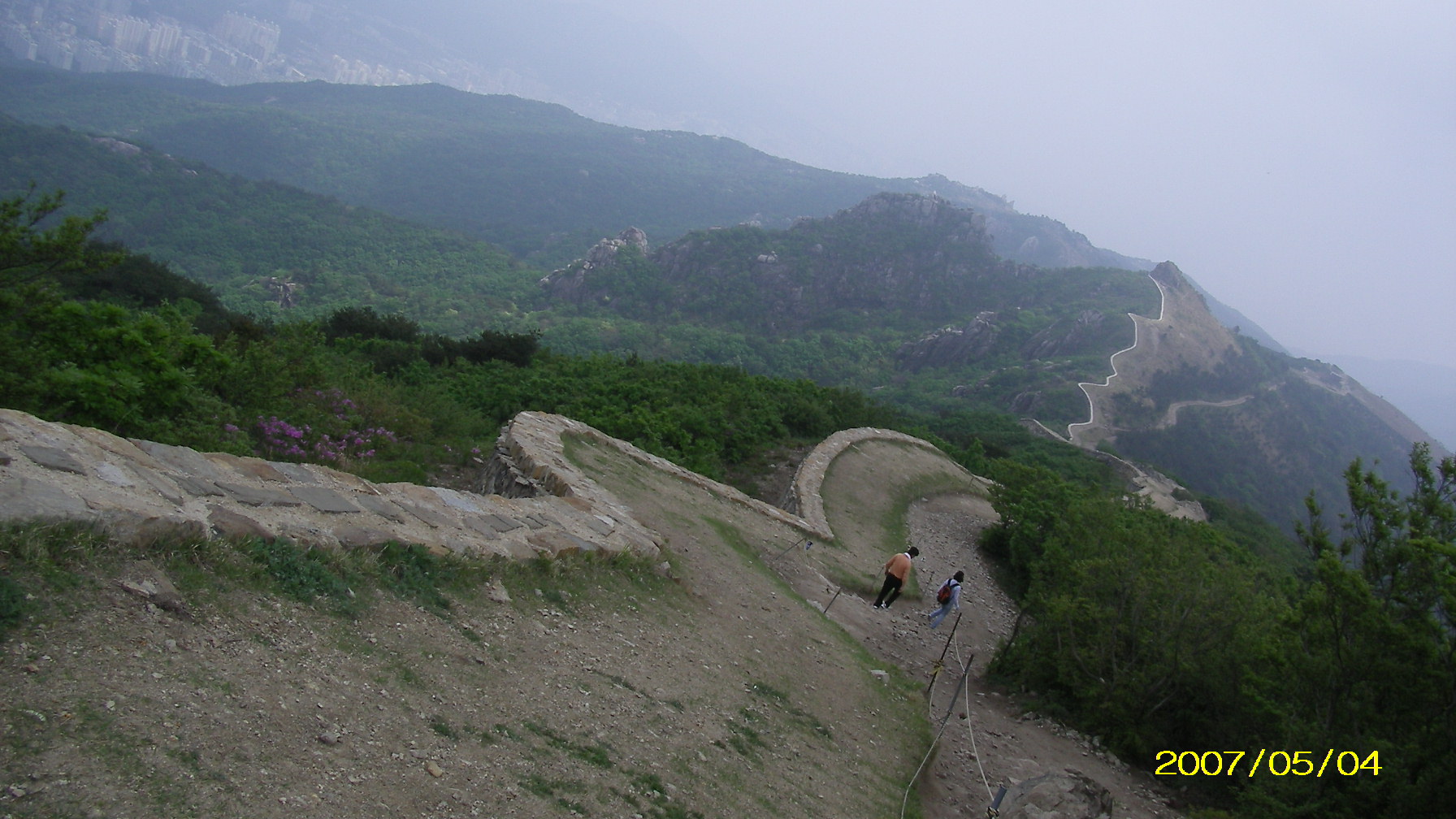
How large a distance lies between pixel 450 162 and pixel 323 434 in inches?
6239

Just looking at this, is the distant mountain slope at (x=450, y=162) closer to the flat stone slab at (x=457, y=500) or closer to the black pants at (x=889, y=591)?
the black pants at (x=889, y=591)

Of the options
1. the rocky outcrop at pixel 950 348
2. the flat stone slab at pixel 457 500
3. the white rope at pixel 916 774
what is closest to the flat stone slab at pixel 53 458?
the flat stone slab at pixel 457 500

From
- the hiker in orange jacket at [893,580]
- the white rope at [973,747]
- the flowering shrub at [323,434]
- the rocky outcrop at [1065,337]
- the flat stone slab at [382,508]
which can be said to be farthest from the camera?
the rocky outcrop at [1065,337]

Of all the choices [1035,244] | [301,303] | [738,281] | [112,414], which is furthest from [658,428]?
[1035,244]

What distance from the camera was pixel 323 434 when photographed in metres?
10.5

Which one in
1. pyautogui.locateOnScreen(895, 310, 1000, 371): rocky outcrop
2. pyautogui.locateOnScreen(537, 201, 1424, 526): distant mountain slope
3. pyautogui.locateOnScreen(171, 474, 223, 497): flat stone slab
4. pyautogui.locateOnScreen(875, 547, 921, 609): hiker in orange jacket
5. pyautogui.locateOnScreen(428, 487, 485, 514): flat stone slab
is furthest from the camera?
pyautogui.locateOnScreen(895, 310, 1000, 371): rocky outcrop

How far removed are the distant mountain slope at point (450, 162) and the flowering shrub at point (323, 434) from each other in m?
110

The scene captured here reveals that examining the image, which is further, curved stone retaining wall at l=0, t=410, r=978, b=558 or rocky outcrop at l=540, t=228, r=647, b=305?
rocky outcrop at l=540, t=228, r=647, b=305

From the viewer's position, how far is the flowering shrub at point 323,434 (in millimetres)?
9461

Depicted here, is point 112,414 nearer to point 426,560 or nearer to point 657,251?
point 426,560

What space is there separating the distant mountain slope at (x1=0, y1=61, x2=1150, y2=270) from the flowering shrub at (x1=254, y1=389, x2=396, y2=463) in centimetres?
10965

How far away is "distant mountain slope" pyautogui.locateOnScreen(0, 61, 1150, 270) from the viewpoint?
123m
